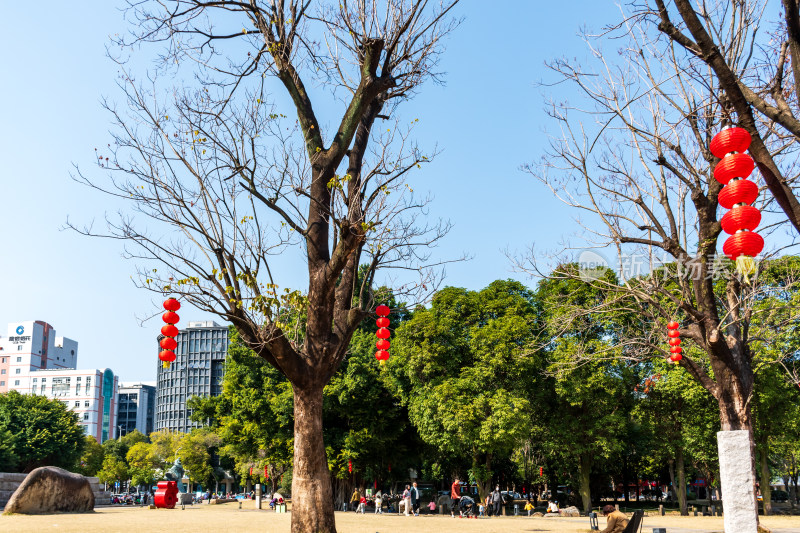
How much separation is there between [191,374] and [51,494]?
316 feet

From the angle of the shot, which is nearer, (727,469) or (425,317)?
(727,469)

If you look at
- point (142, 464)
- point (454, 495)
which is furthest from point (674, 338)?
point (142, 464)

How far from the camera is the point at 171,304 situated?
10523mm

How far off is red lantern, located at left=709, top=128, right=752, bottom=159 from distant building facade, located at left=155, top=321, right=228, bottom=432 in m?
112

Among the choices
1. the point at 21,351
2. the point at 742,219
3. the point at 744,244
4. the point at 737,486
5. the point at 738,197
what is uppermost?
the point at 21,351

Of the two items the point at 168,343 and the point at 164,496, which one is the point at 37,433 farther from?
the point at 168,343

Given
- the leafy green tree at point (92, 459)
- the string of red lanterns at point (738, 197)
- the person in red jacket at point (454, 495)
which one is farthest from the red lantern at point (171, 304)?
the leafy green tree at point (92, 459)

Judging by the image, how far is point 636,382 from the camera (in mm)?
29453

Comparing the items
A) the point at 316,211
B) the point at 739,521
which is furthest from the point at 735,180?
the point at 316,211

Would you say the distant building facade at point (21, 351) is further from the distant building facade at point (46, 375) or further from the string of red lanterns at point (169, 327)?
the string of red lanterns at point (169, 327)

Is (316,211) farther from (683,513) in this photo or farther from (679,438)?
(683,513)

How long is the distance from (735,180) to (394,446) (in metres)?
27.3

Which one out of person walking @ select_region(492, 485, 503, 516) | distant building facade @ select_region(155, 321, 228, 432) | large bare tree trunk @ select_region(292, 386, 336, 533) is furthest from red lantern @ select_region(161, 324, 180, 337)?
distant building facade @ select_region(155, 321, 228, 432)

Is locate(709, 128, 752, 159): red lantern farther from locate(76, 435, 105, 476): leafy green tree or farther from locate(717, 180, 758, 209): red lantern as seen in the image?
locate(76, 435, 105, 476): leafy green tree
